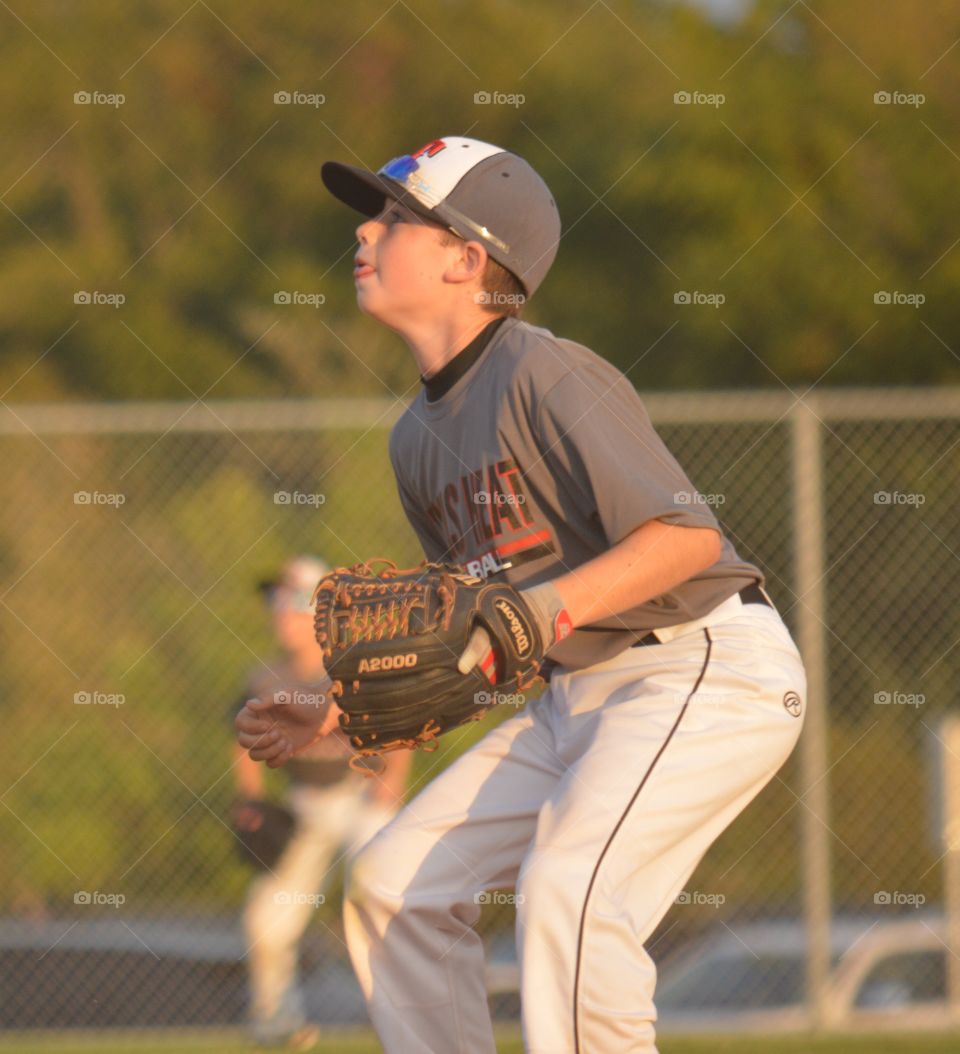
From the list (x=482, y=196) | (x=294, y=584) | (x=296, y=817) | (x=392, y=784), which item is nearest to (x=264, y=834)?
(x=296, y=817)

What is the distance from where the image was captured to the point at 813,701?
678 centimetres

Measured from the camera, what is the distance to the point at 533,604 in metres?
2.96

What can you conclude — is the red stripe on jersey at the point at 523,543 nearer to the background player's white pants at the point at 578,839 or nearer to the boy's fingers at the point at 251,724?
the background player's white pants at the point at 578,839

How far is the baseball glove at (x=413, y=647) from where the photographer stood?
2.98 meters

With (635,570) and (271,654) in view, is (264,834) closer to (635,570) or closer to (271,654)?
(271,654)

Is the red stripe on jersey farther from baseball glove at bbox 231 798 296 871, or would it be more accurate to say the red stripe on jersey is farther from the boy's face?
baseball glove at bbox 231 798 296 871

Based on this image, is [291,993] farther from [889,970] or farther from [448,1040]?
[448,1040]

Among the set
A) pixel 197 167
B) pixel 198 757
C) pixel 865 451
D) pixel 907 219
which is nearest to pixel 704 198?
pixel 907 219

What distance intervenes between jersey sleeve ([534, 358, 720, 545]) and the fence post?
362 cm

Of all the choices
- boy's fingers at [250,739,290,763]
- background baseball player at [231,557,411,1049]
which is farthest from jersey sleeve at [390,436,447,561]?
background baseball player at [231,557,411,1049]

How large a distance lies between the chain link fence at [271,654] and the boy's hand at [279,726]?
3597 millimetres

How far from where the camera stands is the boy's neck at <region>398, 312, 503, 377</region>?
359 centimetres

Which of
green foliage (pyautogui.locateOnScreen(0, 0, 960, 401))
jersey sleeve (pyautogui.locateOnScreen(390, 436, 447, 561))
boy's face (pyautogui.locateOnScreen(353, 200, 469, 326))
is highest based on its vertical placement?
green foliage (pyautogui.locateOnScreen(0, 0, 960, 401))

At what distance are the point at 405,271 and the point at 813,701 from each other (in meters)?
3.75
